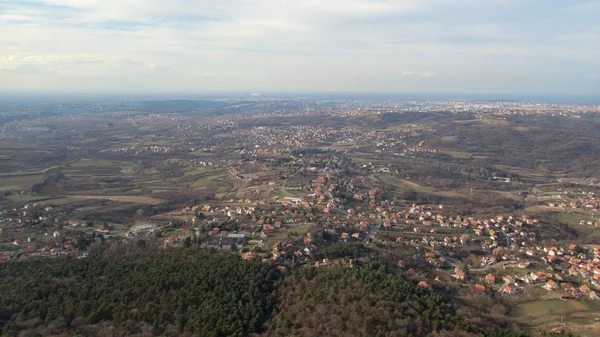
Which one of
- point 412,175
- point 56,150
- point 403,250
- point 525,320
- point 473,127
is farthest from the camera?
point 473,127

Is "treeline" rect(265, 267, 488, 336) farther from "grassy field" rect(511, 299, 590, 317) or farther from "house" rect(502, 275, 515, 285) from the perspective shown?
"house" rect(502, 275, 515, 285)

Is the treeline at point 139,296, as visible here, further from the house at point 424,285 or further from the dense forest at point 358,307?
the house at point 424,285

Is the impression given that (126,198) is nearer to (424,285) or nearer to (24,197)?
(24,197)

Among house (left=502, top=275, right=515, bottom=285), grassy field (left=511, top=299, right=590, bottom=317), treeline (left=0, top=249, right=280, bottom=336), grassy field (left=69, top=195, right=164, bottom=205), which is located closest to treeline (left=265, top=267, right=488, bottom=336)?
treeline (left=0, top=249, right=280, bottom=336)

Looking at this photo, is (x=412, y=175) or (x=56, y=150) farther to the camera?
(x=56, y=150)

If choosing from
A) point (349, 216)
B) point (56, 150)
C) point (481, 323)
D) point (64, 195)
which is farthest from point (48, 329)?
point (56, 150)

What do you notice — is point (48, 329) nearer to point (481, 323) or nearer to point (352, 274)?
point (352, 274)
